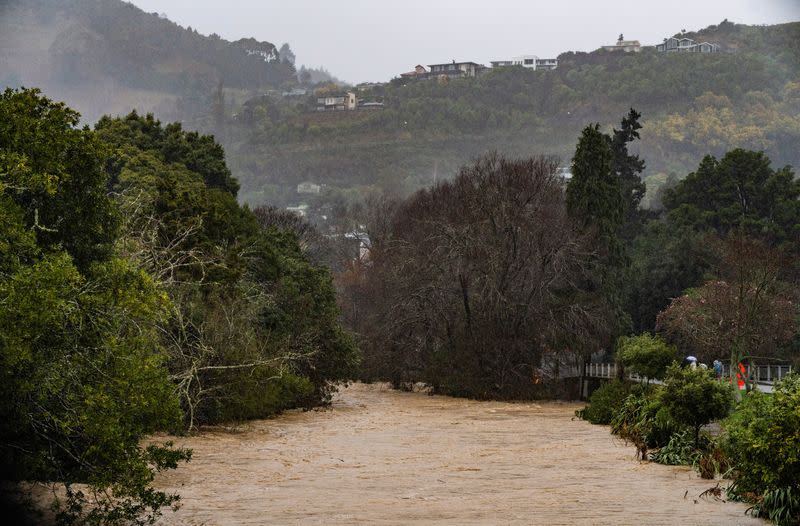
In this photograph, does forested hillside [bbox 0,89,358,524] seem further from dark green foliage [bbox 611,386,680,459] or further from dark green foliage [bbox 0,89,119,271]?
dark green foliage [bbox 611,386,680,459]

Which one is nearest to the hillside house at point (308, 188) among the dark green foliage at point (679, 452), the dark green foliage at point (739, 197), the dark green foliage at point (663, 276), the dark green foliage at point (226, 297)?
the dark green foliage at point (739, 197)

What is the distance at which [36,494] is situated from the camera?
1546 cm

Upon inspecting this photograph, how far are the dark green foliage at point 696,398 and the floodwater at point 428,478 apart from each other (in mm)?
1117

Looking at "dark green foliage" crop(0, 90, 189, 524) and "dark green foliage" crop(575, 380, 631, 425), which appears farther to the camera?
"dark green foliage" crop(575, 380, 631, 425)

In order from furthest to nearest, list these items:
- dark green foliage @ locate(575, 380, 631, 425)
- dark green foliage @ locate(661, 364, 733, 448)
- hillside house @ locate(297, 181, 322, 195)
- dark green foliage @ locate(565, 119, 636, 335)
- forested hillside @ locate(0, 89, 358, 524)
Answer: hillside house @ locate(297, 181, 322, 195), dark green foliage @ locate(565, 119, 636, 335), dark green foliage @ locate(575, 380, 631, 425), dark green foliage @ locate(661, 364, 733, 448), forested hillside @ locate(0, 89, 358, 524)

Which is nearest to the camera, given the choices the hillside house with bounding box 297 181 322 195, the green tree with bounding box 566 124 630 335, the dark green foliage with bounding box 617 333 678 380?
the dark green foliage with bounding box 617 333 678 380

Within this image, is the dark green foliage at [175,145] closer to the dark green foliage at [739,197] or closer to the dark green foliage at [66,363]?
the dark green foliage at [739,197]

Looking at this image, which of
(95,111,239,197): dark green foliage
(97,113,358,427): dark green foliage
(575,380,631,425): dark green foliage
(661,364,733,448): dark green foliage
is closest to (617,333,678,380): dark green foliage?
(575,380,631,425): dark green foliage

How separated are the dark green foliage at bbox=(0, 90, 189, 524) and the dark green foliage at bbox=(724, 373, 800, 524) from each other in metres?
7.22

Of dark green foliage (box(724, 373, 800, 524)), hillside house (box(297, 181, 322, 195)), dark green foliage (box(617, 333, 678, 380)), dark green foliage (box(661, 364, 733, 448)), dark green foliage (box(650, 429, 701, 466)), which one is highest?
dark green foliage (box(724, 373, 800, 524))

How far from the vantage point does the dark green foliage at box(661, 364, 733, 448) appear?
2198cm

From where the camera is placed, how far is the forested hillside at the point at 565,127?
549ft

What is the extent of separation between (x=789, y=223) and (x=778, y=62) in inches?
4376

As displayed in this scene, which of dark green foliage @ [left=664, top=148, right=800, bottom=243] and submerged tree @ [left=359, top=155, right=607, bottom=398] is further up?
dark green foliage @ [left=664, top=148, right=800, bottom=243]
